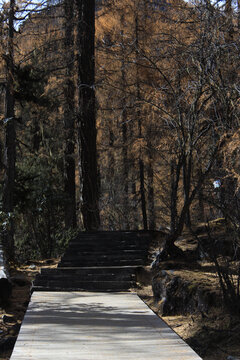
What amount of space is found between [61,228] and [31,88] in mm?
5993

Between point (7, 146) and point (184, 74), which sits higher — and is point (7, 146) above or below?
below

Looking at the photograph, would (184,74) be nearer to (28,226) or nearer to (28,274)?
(28,274)

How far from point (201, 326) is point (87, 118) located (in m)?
10.6

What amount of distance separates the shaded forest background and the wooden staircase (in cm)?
124

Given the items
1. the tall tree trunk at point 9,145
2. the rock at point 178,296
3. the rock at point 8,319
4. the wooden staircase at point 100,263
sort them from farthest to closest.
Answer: the tall tree trunk at point 9,145 → the wooden staircase at point 100,263 → the rock at point 8,319 → the rock at point 178,296

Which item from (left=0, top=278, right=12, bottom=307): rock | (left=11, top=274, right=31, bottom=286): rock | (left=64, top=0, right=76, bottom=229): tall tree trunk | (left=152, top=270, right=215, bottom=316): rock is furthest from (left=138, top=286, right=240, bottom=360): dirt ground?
(left=64, top=0, right=76, bottom=229): tall tree trunk

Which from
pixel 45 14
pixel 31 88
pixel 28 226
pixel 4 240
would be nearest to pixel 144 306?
pixel 4 240

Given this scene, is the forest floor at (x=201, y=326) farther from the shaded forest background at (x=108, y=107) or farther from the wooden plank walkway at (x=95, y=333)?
the shaded forest background at (x=108, y=107)

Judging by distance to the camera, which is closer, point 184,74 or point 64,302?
point 64,302

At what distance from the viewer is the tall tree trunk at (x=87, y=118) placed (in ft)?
50.5

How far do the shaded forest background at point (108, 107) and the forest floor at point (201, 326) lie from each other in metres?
1.86

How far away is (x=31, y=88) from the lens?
45.2 ft

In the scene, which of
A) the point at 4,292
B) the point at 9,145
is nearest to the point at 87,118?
the point at 9,145

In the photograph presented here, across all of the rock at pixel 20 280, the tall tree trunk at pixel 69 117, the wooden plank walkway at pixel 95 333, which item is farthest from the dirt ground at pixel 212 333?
the tall tree trunk at pixel 69 117
